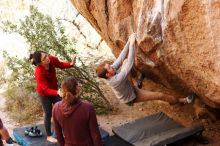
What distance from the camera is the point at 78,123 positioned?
4.07 m

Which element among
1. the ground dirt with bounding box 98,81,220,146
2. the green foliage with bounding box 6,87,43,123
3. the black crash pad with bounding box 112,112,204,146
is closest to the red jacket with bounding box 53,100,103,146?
the black crash pad with bounding box 112,112,204,146

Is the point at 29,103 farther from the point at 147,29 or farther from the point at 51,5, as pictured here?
the point at 51,5

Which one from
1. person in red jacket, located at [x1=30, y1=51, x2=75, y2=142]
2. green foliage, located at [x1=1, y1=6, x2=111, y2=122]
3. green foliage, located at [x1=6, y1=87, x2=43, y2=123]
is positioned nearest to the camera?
person in red jacket, located at [x1=30, y1=51, x2=75, y2=142]

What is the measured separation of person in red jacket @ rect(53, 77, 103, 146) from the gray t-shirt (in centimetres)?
173

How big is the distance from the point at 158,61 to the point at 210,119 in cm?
232

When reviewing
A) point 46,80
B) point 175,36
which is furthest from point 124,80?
point 46,80

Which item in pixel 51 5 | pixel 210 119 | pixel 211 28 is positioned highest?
pixel 51 5

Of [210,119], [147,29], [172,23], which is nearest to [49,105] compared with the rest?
[147,29]

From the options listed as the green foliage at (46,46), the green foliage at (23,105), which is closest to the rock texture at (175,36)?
the green foliage at (46,46)

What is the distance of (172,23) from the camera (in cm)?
502

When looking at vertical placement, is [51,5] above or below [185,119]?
above

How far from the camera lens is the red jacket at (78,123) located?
404 centimetres

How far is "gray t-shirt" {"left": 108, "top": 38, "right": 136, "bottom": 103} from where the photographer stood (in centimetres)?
580

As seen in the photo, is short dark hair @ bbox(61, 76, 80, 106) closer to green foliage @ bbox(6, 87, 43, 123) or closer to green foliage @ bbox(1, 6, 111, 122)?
green foliage @ bbox(1, 6, 111, 122)
